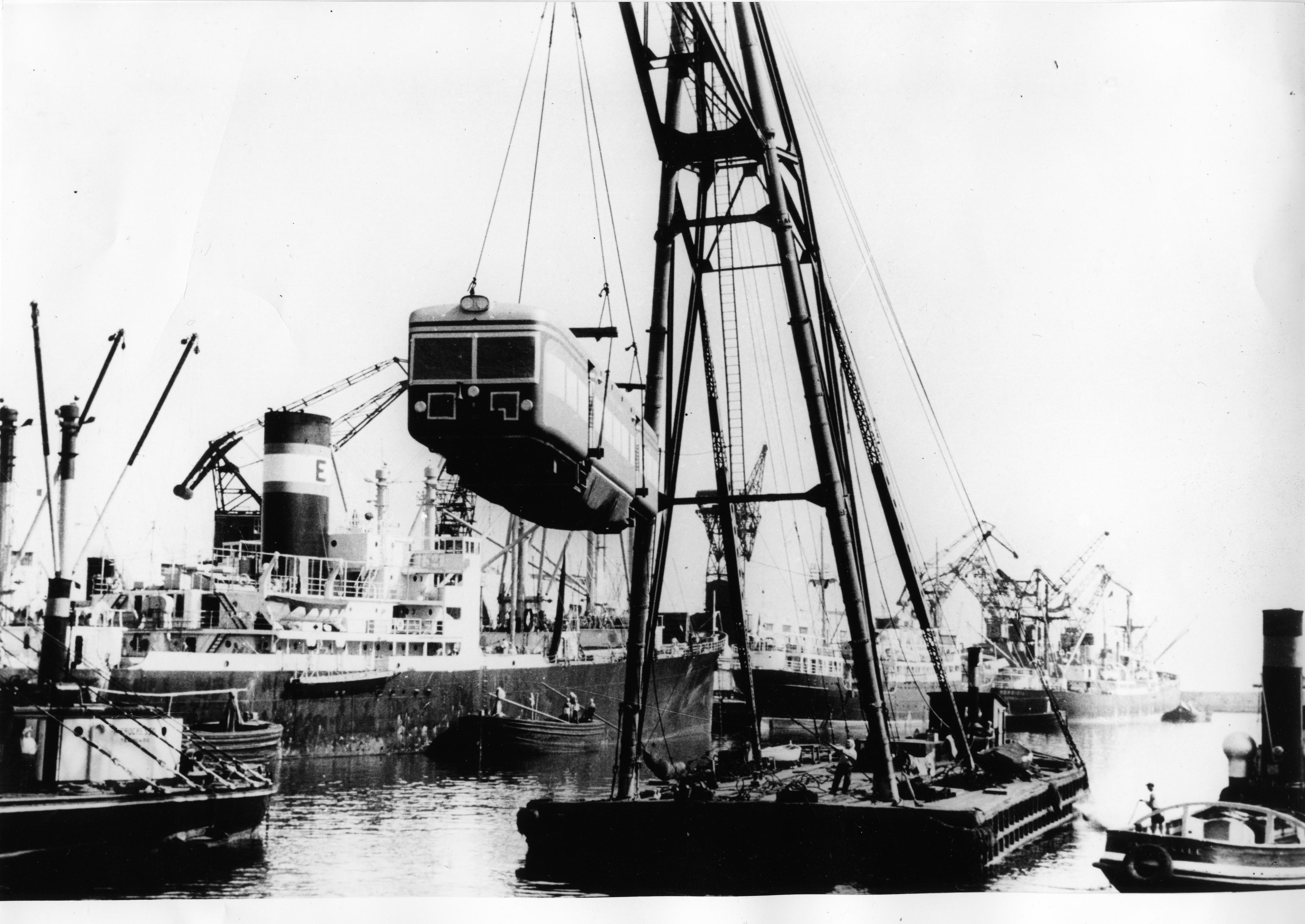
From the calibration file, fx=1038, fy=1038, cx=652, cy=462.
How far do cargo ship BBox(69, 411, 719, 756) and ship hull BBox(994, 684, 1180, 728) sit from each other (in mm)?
14017

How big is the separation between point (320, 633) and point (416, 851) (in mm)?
16599

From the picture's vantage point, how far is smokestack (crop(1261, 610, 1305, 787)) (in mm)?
13758

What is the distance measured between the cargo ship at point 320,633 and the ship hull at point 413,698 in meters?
0.04

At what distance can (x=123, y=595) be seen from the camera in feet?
87.8

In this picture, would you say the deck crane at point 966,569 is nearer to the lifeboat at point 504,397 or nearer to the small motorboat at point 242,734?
the lifeboat at point 504,397

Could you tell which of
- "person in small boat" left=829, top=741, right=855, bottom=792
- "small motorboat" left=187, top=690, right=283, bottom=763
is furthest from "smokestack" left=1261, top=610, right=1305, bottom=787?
"small motorboat" left=187, top=690, right=283, bottom=763

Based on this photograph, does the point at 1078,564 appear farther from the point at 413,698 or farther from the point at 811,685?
the point at 811,685

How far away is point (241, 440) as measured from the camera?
67.4ft

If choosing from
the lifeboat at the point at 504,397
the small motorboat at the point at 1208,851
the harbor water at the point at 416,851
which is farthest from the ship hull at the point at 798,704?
the lifeboat at the point at 504,397

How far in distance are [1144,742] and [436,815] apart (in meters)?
13.9

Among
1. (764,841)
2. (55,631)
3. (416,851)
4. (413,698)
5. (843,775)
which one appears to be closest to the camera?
(764,841)

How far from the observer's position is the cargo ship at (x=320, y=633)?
28.2 meters

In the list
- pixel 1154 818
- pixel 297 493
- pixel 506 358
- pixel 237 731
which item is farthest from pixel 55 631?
pixel 1154 818

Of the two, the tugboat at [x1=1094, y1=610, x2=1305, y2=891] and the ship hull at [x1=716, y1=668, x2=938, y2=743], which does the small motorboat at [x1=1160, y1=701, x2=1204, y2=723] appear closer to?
the tugboat at [x1=1094, y1=610, x2=1305, y2=891]
